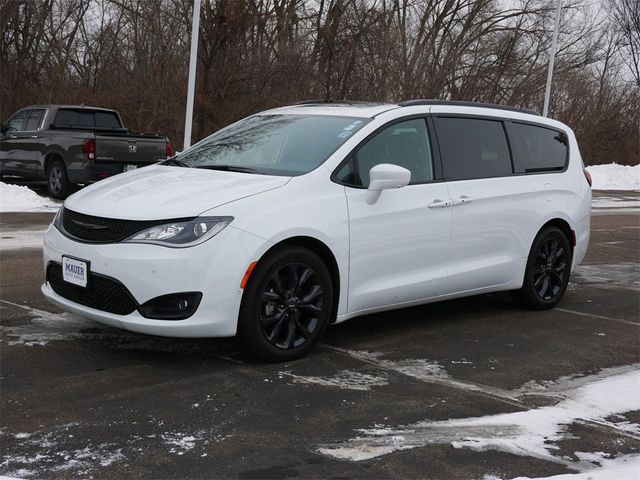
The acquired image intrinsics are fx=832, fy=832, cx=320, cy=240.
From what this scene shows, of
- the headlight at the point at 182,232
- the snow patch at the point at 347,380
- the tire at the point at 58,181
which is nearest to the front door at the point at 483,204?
the snow patch at the point at 347,380

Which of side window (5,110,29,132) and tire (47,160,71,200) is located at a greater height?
side window (5,110,29,132)

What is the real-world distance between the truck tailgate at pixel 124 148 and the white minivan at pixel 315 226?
27.5 ft

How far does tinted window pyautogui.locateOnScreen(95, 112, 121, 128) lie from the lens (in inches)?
650

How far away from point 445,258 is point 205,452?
293 centimetres

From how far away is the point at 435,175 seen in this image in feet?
20.7

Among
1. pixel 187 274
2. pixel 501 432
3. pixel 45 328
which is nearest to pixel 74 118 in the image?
pixel 45 328

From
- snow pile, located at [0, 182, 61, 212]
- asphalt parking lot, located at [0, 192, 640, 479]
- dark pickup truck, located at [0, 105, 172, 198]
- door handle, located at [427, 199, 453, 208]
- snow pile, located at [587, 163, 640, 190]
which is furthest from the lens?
snow pile, located at [587, 163, 640, 190]

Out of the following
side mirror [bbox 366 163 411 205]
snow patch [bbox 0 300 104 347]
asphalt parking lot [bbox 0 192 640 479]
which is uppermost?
side mirror [bbox 366 163 411 205]

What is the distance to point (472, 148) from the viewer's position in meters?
6.70

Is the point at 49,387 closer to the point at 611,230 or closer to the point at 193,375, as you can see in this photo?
the point at 193,375

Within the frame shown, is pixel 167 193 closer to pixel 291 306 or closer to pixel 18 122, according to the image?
pixel 291 306

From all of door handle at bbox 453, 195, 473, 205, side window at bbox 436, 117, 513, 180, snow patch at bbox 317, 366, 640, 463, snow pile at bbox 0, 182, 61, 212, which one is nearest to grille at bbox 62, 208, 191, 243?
snow patch at bbox 317, 366, 640, 463

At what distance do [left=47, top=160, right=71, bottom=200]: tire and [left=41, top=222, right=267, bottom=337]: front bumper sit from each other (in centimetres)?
1070

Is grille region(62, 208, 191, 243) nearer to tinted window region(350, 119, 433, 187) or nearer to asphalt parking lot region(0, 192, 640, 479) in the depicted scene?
asphalt parking lot region(0, 192, 640, 479)
